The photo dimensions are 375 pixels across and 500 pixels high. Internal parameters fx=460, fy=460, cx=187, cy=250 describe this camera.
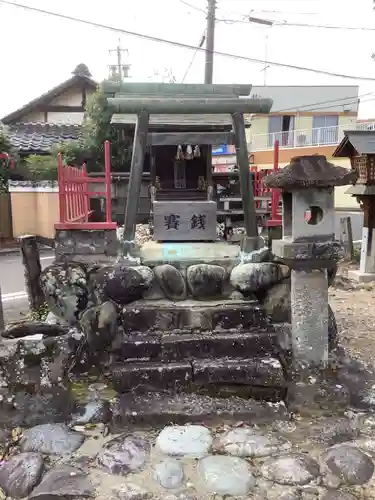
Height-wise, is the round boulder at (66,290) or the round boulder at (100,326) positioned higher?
the round boulder at (66,290)

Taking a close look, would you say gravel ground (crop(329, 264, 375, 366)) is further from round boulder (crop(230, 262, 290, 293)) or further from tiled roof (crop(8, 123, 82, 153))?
tiled roof (crop(8, 123, 82, 153))

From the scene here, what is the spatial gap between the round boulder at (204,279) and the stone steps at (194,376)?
3.38ft

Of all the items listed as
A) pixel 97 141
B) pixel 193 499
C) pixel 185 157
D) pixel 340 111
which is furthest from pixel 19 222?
pixel 340 111

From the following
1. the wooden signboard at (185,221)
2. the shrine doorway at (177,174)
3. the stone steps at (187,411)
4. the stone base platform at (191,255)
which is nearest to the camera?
the stone steps at (187,411)

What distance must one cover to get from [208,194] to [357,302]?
3.76 metres

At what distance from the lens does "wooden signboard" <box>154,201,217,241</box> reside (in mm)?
7871

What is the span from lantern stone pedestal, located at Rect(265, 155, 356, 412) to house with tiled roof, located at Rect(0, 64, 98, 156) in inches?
612

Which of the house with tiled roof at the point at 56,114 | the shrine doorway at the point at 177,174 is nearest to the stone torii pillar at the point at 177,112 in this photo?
the shrine doorway at the point at 177,174

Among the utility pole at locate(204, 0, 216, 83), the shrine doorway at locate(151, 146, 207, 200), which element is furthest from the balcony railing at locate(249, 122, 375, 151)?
the shrine doorway at locate(151, 146, 207, 200)

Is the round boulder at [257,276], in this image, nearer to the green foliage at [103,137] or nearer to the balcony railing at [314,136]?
the green foliage at [103,137]

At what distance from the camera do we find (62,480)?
352 centimetres

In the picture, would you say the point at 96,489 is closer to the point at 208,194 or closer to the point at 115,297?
the point at 115,297

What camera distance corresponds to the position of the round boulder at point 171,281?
5398 mm

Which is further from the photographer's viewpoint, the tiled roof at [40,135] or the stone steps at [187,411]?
the tiled roof at [40,135]
